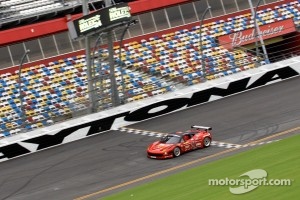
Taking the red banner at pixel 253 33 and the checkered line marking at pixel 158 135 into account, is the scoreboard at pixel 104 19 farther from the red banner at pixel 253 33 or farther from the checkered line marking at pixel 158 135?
the red banner at pixel 253 33

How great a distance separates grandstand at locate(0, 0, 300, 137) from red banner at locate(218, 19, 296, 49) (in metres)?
0.28

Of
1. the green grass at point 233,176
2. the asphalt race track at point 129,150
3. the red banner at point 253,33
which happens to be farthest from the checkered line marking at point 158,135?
the red banner at point 253,33

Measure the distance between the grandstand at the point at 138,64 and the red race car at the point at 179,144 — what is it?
10411mm

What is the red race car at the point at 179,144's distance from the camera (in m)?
22.5

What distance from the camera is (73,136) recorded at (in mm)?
27047

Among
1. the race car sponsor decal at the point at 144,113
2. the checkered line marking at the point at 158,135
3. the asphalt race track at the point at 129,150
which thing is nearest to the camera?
the asphalt race track at the point at 129,150

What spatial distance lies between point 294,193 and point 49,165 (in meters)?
12.3

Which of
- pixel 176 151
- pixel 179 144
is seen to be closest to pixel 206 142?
pixel 179 144

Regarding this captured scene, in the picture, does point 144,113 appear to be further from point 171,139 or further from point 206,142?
point 206,142

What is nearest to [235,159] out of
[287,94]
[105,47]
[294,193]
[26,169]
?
[294,193]

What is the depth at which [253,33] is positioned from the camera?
4359 cm

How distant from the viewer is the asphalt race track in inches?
813

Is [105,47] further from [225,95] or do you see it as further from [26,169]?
[26,169]

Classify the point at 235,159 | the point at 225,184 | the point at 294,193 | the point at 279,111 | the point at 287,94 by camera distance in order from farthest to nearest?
the point at 287,94 < the point at 279,111 < the point at 235,159 < the point at 225,184 < the point at 294,193
